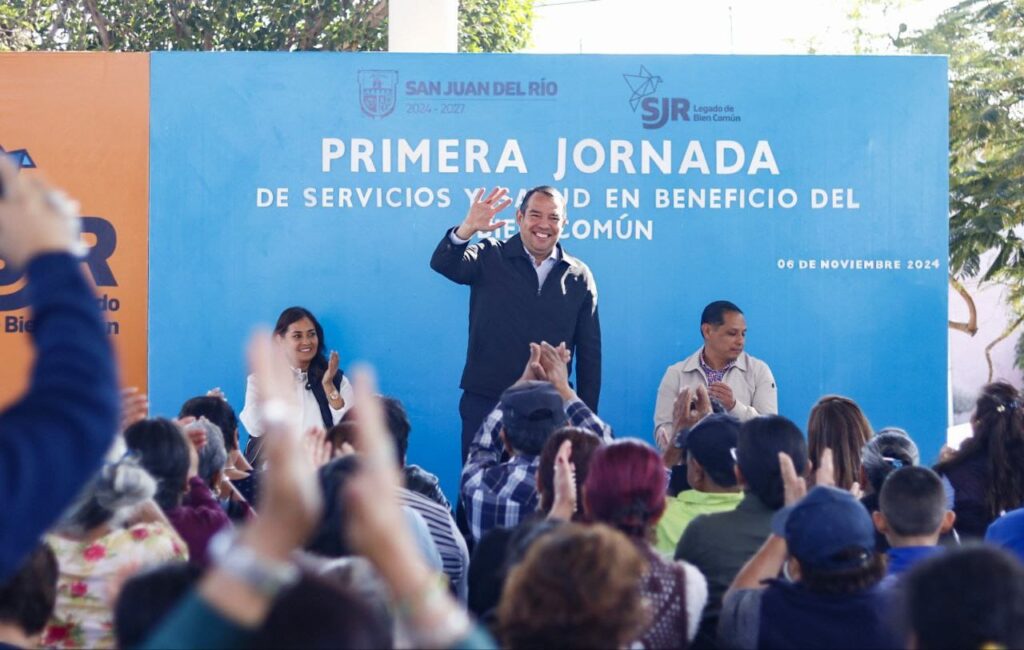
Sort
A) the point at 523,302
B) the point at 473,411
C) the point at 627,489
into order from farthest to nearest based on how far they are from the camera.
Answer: the point at 473,411 < the point at 523,302 < the point at 627,489

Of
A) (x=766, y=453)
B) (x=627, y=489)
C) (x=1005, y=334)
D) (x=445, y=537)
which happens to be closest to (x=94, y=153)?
(x=445, y=537)

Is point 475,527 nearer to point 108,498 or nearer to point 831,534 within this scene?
point 108,498

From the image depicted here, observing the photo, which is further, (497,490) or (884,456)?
(884,456)

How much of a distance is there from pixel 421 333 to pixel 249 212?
1185 mm

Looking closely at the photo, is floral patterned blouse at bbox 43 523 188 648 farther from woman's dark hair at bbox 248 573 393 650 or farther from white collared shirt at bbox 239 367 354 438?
white collared shirt at bbox 239 367 354 438

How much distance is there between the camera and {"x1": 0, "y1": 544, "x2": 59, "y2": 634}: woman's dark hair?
2.53 metres

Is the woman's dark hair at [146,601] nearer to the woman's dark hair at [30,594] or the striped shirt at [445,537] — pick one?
the woman's dark hair at [30,594]

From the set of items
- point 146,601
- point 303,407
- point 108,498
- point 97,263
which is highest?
point 97,263

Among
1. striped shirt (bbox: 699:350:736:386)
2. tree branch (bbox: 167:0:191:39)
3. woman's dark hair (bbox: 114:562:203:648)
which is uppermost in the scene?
tree branch (bbox: 167:0:191:39)

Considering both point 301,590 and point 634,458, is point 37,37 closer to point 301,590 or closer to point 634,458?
point 634,458

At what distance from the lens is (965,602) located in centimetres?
213

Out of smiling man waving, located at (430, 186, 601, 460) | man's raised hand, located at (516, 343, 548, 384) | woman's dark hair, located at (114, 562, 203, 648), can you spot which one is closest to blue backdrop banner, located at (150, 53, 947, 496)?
smiling man waving, located at (430, 186, 601, 460)

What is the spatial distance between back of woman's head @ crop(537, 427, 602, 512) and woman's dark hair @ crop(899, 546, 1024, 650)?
1.48 m

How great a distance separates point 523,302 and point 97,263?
2515 millimetres
